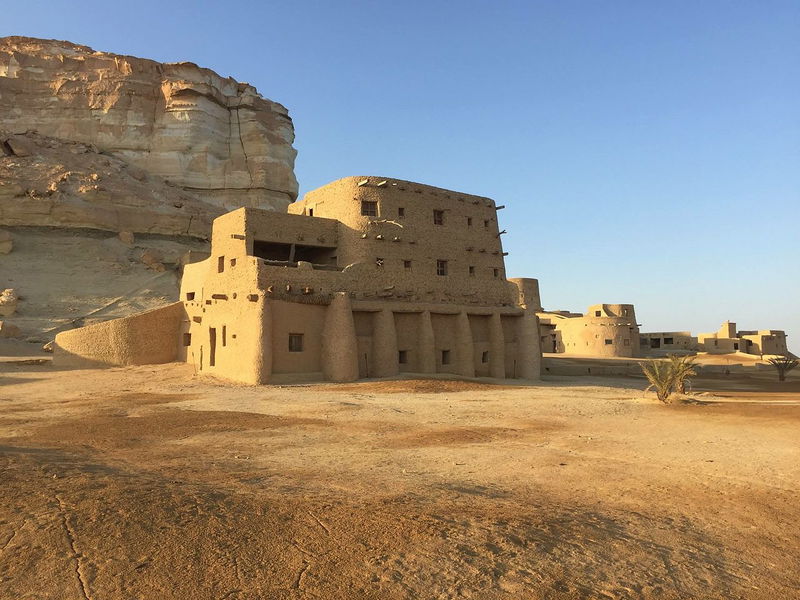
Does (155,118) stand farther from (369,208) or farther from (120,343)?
(369,208)

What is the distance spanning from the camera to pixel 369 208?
25.3 m

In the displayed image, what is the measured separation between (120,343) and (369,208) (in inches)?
540

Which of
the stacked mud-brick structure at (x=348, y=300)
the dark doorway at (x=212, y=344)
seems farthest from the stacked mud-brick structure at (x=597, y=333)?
the dark doorway at (x=212, y=344)

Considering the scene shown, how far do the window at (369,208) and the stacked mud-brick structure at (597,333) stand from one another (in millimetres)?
25795

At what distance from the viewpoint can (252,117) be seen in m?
67.7

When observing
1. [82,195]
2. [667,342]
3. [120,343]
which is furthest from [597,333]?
[82,195]

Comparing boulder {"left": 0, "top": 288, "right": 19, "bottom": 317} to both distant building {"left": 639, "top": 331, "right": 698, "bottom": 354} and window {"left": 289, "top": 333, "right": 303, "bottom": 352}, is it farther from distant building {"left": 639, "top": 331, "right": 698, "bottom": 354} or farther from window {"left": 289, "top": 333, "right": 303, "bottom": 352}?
distant building {"left": 639, "top": 331, "right": 698, "bottom": 354}

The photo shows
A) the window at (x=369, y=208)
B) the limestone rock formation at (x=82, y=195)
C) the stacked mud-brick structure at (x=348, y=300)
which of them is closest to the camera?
the stacked mud-brick structure at (x=348, y=300)

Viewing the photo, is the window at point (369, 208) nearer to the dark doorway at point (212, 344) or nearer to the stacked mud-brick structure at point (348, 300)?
the stacked mud-brick structure at point (348, 300)

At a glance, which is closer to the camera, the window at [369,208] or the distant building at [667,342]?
the window at [369,208]

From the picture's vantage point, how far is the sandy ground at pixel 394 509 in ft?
13.6

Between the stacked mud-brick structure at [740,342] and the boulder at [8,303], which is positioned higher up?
the boulder at [8,303]

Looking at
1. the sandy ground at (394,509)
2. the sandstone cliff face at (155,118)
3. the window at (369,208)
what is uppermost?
the sandstone cliff face at (155,118)

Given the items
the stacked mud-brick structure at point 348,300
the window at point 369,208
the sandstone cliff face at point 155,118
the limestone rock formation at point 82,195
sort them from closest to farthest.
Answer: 1. the stacked mud-brick structure at point 348,300
2. the window at point 369,208
3. the limestone rock formation at point 82,195
4. the sandstone cliff face at point 155,118
